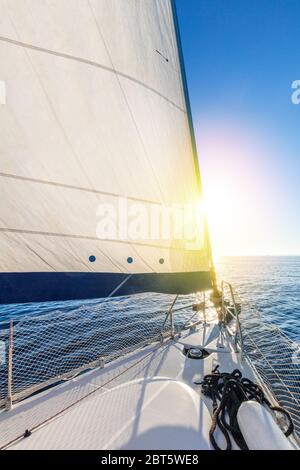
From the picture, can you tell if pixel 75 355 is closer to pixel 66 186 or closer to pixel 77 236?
pixel 77 236

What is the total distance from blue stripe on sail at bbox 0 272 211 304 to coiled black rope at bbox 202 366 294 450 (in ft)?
3.19

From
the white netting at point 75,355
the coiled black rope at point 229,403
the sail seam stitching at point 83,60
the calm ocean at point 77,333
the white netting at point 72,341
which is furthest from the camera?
the calm ocean at point 77,333

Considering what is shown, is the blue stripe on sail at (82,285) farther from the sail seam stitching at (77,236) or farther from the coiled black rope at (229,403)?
the coiled black rope at (229,403)

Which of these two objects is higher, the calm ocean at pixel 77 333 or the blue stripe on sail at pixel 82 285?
the blue stripe on sail at pixel 82 285

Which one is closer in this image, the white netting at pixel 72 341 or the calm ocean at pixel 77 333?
the white netting at pixel 72 341

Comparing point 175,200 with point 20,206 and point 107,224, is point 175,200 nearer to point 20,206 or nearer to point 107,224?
point 107,224

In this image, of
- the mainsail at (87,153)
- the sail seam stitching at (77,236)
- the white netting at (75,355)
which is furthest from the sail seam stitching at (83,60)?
the white netting at (75,355)

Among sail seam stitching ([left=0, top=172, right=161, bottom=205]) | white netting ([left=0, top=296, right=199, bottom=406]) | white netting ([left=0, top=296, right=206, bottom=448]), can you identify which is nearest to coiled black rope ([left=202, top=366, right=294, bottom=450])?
white netting ([left=0, top=296, right=206, bottom=448])

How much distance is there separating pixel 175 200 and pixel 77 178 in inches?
52.1

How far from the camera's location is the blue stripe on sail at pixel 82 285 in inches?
73.0

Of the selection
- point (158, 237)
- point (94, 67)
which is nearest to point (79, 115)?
point (94, 67)

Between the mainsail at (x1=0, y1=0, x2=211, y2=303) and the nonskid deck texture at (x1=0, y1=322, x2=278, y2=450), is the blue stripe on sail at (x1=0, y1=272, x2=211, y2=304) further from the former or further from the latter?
the nonskid deck texture at (x1=0, y1=322, x2=278, y2=450)

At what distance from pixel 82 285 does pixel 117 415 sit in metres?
1.09

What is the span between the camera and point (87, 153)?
2.27 m
